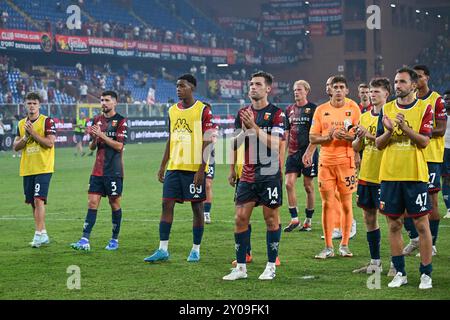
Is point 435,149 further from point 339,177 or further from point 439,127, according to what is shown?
point 339,177

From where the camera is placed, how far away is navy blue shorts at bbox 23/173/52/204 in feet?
41.2

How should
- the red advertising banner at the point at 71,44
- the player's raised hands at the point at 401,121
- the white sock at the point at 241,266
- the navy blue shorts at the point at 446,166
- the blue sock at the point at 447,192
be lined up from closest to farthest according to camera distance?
1. the player's raised hands at the point at 401,121
2. the white sock at the point at 241,266
3. the navy blue shorts at the point at 446,166
4. the blue sock at the point at 447,192
5. the red advertising banner at the point at 71,44

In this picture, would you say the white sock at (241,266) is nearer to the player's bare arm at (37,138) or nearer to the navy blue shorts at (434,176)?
the navy blue shorts at (434,176)

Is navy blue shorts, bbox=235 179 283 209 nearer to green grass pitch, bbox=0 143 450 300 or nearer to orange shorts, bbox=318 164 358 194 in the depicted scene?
green grass pitch, bbox=0 143 450 300

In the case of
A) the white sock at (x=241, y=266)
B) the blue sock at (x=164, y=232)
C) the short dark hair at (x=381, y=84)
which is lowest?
the white sock at (x=241, y=266)

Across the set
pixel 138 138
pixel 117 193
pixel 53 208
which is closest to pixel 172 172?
pixel 117 193

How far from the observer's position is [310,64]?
2793 inches

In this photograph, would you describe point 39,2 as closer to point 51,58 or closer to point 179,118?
point 51,58

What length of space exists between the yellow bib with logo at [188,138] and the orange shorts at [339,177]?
Result: 1.80 meters

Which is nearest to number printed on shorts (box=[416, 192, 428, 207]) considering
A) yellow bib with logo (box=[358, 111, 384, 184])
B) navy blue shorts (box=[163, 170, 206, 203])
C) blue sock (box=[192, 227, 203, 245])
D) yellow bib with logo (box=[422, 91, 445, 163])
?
yellow bib with logo (box=[358, 111, 384, 184])

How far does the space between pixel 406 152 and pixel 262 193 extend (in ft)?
5.88

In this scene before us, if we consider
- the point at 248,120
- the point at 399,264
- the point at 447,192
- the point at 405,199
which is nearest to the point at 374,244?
the point at 399,264

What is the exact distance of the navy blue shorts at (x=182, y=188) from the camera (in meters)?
11.0

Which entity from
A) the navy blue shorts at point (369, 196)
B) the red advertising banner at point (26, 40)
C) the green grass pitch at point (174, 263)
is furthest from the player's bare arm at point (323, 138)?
the red advertising banner at point (26, 40)
